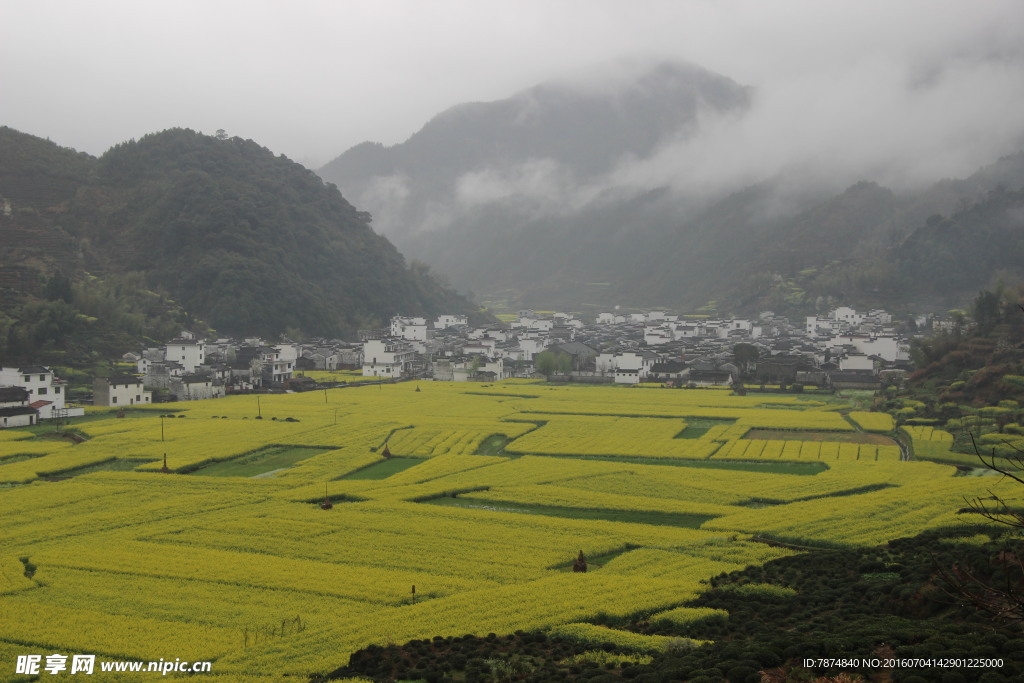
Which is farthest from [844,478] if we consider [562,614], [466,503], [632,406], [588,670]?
[632,406]

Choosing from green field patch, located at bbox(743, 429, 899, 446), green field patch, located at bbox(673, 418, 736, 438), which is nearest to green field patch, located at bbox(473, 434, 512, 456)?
green field patch, located at bbox(673, 418, 736, 438)

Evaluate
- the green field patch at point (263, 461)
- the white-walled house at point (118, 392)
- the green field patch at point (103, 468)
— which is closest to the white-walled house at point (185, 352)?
the white-walled house at point (118, 392)

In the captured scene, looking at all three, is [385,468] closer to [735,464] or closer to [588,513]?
[588,513]

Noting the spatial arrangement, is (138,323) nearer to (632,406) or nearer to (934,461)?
(632,406)

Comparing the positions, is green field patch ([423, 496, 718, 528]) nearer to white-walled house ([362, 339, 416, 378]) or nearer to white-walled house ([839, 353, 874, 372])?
white-walled house ([362, 339, 416, 378])

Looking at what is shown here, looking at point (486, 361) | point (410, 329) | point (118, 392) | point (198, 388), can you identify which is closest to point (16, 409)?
point (118, 392)

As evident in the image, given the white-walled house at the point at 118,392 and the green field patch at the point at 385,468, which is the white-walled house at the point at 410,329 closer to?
the white-walled house at the point at 118,392
